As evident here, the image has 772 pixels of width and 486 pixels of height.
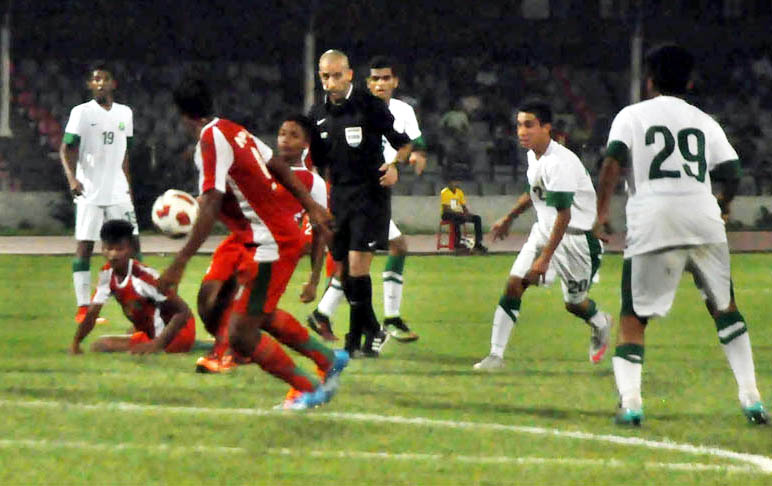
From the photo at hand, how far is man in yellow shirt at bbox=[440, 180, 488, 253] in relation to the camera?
26.8 m

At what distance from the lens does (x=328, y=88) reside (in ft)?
37.5

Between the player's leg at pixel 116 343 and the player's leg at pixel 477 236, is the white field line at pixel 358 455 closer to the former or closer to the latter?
the player's leg at pixel 116 343

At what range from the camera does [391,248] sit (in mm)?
13367

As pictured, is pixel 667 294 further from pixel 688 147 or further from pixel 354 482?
pixel 354 482

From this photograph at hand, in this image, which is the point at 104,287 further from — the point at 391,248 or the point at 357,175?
the point at 391,248

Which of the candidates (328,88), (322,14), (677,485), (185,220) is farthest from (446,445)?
(322,14)

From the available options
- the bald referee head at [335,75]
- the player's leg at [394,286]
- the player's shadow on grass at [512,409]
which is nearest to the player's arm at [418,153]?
the player's leg at [394,286]

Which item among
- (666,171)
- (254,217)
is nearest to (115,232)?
(254,217)

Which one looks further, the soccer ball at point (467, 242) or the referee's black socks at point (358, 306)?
the soccer ball at point (467, 242)

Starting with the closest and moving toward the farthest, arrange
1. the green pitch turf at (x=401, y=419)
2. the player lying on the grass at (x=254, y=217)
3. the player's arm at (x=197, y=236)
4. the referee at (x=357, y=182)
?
the green pitch turf at (x=401, y=419), the player's arm at (x=197, y=236), the player lying on the grass at (x=254, y=217), the referee at (x=357, y=182)

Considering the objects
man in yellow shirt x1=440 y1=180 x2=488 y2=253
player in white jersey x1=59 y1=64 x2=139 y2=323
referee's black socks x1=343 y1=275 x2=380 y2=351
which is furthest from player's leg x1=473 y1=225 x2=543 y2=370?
man in yellow shirt x1=440 y1=180 x2=488 y2=253

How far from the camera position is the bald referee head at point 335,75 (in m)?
11.2

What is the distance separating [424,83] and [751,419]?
3205cm

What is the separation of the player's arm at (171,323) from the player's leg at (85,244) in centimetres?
294
